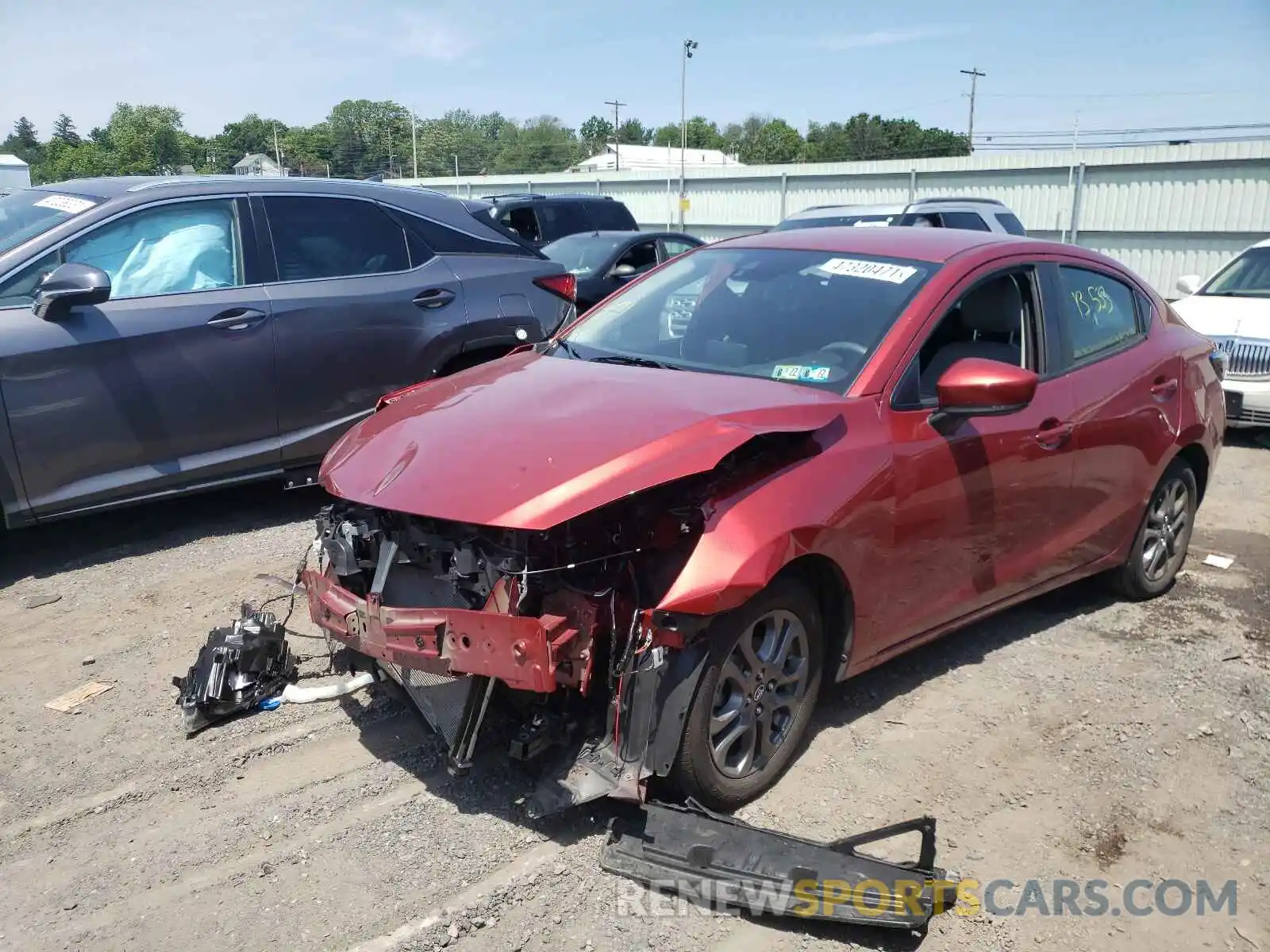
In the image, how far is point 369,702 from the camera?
3.98 m

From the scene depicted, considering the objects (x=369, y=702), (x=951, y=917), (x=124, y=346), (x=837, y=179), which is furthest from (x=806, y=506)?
(x=837, y=179)

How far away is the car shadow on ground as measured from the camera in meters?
5.45

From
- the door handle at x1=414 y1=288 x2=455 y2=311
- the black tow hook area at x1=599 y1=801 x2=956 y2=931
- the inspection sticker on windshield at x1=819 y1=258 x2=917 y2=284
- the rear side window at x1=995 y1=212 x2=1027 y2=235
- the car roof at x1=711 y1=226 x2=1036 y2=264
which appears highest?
A: the rear side window at x1=995 y1=212 x2=1027 y2=235

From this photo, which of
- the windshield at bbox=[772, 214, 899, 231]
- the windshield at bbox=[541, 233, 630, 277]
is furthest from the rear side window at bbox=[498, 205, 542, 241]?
the windshield at bbox=[772, 214, 899, 231]

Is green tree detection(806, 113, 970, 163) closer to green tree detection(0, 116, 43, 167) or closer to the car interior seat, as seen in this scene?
green tree detection(0, 116, 43, 167)

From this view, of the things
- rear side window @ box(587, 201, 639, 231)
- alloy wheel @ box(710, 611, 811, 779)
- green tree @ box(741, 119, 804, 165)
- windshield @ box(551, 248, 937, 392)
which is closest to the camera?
alloy wheel @ box(710, 611, 811, 779)

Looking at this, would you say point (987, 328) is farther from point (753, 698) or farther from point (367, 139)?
point (367, 139)

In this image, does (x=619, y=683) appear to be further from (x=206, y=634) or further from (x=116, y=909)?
(x=206, y=634)

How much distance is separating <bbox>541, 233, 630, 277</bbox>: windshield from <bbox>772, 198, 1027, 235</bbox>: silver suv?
196 cm

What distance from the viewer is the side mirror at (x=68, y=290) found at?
4.84 metres

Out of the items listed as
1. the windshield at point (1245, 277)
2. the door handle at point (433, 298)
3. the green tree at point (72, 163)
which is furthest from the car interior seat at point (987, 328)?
the green tree at point (72, 163)

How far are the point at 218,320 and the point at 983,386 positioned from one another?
3964 millimetres

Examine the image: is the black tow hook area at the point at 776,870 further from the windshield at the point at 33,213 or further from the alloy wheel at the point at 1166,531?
the windshield at the point at 33,213

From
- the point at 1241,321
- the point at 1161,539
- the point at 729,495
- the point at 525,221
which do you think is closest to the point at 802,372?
the point at 729,495
